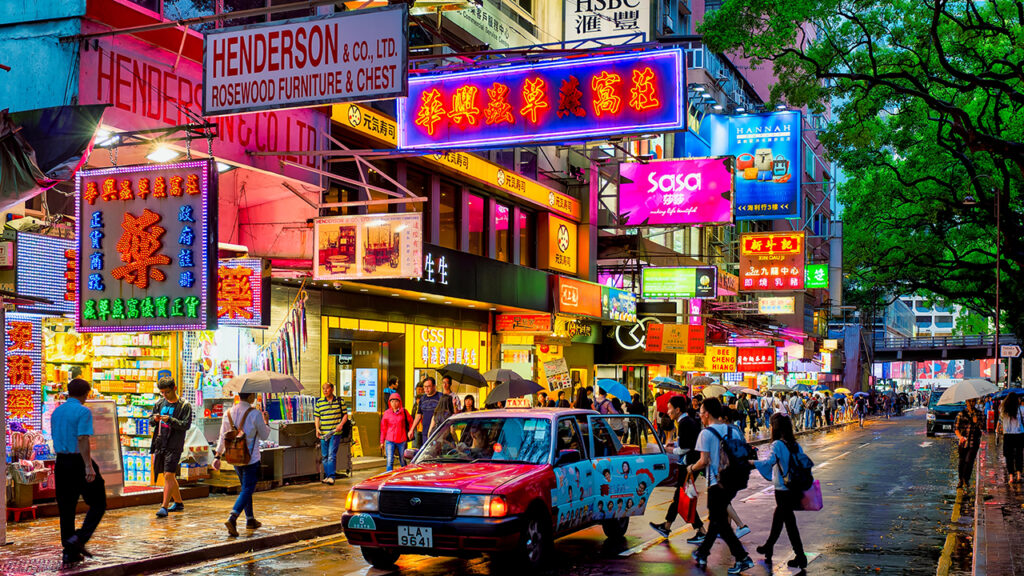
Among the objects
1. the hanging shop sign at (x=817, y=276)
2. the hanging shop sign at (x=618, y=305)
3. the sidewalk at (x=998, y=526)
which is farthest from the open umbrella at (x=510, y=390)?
the hanging shop sign at (x=817, y=276)

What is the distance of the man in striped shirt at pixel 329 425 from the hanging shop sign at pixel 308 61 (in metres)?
8.52

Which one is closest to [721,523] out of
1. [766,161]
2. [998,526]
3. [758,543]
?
[758,543]

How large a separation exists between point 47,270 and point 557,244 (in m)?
20.0

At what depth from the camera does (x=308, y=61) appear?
35.4 feet

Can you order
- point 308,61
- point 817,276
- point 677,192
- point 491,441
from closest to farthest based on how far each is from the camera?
point 308,61, point 491,441, point 677,192, point 817,276

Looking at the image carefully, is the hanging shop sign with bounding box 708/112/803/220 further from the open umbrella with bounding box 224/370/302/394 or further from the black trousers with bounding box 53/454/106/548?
the black trousers with bounding box 53/454/106/548

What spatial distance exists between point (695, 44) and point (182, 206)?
41255mm

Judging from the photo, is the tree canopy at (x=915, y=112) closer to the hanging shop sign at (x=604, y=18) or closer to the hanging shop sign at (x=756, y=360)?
the hanging shop sign at (x=604, y=18)

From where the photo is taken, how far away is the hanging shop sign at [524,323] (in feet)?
96.8

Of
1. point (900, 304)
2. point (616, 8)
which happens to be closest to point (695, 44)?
point (616, 8)

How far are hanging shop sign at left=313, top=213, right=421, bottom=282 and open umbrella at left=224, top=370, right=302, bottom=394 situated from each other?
1.93 m

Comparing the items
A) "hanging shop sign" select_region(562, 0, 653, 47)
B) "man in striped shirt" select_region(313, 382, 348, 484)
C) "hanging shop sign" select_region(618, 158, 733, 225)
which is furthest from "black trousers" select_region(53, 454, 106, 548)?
"hanging shop sign" select_region(562, 0, 653, 47)

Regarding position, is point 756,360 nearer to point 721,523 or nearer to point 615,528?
point 615,528

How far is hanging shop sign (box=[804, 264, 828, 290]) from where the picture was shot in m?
49.2
